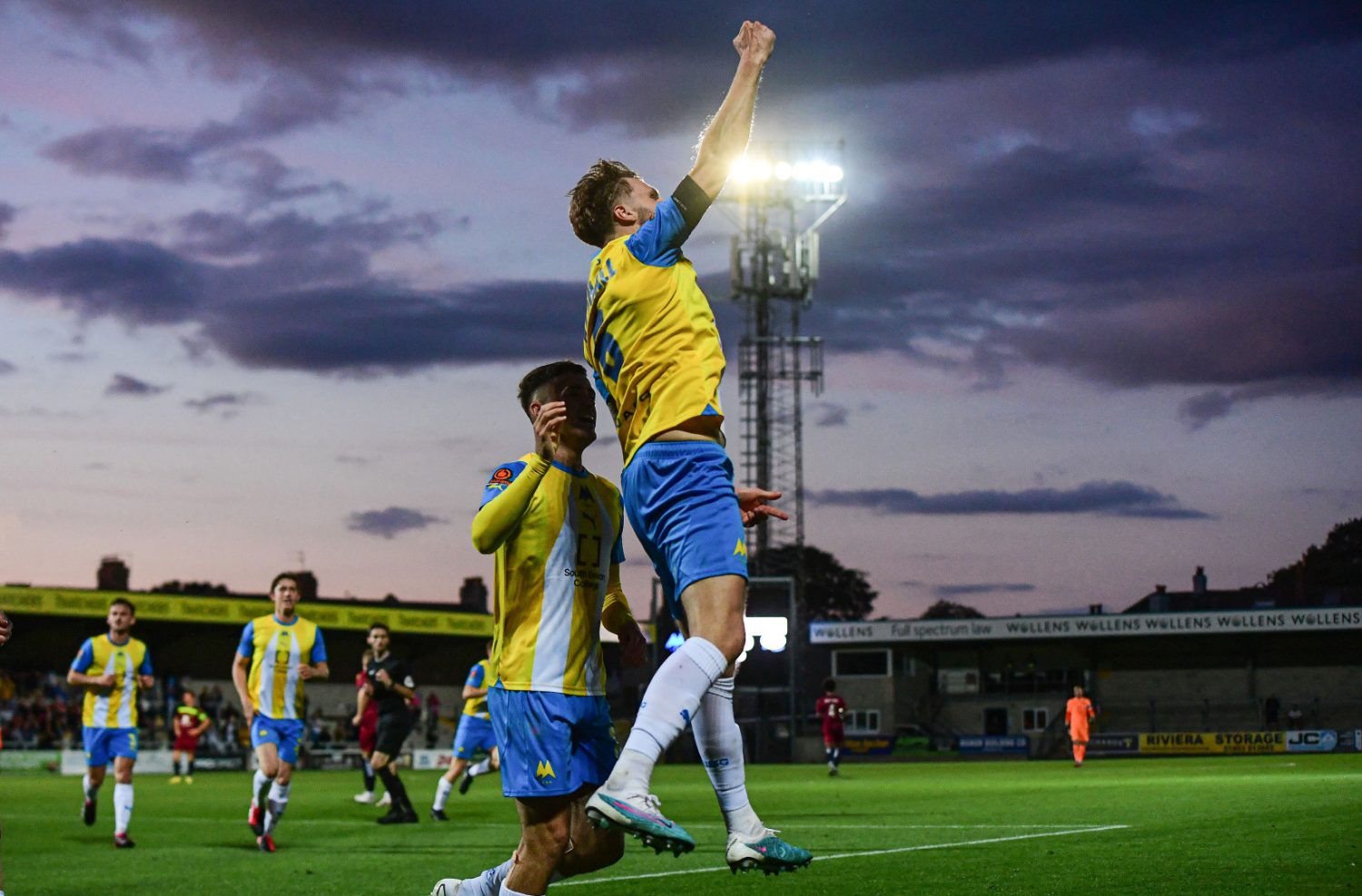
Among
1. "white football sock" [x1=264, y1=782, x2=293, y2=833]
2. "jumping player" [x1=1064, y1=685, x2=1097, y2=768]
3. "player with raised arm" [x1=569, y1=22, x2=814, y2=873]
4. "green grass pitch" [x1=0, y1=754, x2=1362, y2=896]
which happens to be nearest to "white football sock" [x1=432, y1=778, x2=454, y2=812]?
"green grass pitch" [x1=0, y1=754, x2=1362, y2=896]

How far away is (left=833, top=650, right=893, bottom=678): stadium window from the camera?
209ft

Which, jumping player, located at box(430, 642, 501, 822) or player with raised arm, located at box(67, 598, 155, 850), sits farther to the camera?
jumping player, located at box(430, 642, 501, 822)

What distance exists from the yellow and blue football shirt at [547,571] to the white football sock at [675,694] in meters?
0.57

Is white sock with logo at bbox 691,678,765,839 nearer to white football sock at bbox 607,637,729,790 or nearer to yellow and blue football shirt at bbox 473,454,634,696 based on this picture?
white football sock at bbox 607,637,729,790

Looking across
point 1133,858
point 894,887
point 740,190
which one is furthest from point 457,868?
point 740,190

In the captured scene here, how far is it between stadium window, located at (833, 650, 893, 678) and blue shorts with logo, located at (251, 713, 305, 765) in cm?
5061

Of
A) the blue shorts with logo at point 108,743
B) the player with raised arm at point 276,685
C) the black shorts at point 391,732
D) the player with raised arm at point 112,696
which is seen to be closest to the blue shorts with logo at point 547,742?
the player with raised arm at point 276,685

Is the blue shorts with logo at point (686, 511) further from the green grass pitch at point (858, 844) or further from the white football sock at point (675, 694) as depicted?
the green grass pitch at point (858, 844)

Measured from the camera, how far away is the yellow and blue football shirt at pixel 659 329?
5.61 meters

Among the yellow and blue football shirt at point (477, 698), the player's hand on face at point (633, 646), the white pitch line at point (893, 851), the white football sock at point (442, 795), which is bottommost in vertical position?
the white football sock at point (442, 795)

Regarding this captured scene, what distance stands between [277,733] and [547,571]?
393 inches

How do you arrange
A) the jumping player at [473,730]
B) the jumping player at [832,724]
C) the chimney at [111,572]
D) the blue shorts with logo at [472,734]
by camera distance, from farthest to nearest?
the chimney at [111,572]
the jumping player at [832,724]
the blue shorts with logo at [472,734]
the jumping player at [473,730]

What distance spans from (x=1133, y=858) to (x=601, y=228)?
621 cm

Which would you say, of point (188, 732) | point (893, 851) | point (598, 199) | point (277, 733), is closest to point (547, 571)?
point (598, 199)
